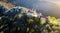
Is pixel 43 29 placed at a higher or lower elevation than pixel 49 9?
lower

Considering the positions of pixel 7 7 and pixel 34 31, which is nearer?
pixel 34 31

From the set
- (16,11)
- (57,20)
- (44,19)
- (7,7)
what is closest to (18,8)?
(16,11)

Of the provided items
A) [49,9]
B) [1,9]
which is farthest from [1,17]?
[49,9]

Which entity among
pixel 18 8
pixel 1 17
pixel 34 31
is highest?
pixel 18 8

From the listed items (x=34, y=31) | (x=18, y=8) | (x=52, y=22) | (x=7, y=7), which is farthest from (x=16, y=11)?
(x=52, y=22)

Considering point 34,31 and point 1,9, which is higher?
point 1,9

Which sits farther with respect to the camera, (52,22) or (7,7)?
(7,7)

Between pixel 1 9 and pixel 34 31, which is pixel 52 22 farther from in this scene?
pixel 1 9

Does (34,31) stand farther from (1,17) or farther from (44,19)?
(1,17)
